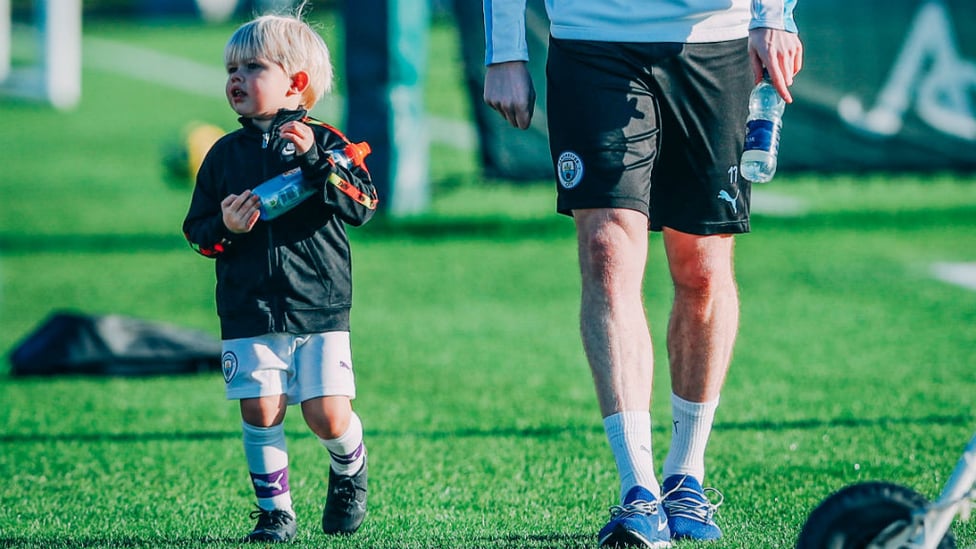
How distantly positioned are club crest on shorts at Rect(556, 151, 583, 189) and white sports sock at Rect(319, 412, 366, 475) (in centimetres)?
86

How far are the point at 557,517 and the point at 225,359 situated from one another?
3.45 ft

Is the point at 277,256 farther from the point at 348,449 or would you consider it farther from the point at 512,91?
the point at 512,91

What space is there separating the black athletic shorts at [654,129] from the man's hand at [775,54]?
116 mm

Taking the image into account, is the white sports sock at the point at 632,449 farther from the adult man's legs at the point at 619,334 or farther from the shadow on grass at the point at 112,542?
the shadow on grass at the point at 112,542

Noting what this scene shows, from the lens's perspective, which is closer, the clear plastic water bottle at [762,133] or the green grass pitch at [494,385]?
the clear plastic water bottle at [762,133]

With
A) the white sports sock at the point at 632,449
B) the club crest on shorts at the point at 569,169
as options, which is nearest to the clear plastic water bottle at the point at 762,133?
the club crest on shorts at the point at 569,169

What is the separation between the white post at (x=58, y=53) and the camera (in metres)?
22.7

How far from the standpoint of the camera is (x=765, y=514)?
13.6 feet

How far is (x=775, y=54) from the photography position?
376cm

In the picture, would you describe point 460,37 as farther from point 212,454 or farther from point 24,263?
point 212,454

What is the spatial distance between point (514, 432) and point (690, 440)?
1530 millimetres

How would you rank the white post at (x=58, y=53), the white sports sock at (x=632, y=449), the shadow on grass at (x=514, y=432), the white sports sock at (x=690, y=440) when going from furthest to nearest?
the white post at (x=58, y=53) < the shadow on grass at (x=514, y=432) < the white sports sock at (x=690, y=440) < the white sports sock at (x=632, y=449)

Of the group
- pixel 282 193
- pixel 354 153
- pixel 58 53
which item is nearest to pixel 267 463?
pixel 282 193

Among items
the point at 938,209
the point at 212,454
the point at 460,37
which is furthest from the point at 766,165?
the point at 938,209
